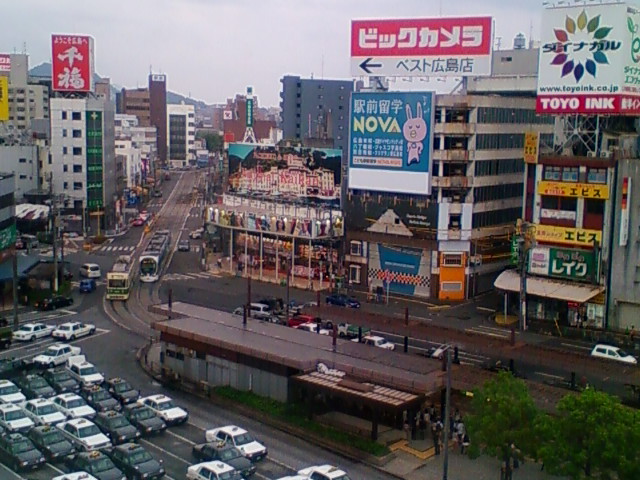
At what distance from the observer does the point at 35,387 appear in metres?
28.3

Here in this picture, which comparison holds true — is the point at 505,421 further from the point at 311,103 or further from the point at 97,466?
the point at 311,103

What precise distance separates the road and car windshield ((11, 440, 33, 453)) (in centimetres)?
58

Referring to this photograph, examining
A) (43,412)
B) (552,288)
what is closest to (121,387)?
(43,412)

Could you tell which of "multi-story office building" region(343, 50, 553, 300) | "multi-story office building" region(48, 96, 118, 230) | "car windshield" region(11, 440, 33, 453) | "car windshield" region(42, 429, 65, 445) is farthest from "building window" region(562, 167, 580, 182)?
"multi-story office building" region(48, 96, 118, 230)

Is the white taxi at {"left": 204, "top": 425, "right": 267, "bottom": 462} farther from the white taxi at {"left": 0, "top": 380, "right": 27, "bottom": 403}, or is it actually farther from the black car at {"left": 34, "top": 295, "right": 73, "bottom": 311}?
the black car at {"left": 34, "top": 295, "right": 73, "bottom": 311}

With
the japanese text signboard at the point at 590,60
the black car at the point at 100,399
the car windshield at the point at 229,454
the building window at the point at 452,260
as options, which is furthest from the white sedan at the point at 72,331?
the japanese text signboard at the point at 590,60

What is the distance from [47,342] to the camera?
36344 mm

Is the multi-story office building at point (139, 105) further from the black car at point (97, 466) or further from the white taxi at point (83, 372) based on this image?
the black car at point (97, 466)

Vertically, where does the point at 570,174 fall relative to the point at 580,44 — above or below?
below

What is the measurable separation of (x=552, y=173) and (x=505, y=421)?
74.2 feet

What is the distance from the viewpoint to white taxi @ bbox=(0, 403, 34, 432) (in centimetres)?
2455

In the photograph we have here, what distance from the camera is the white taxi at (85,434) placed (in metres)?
23.4

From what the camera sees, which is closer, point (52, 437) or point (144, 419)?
point (52, 437)

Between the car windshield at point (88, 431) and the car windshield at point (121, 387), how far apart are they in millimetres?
3761
